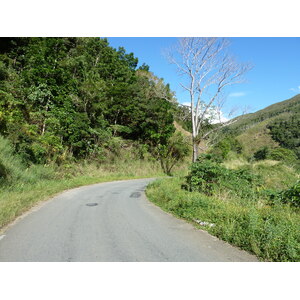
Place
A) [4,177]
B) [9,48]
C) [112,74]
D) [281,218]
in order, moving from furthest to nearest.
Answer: [112,74] → [9,48] → [4,177] → [281,218]

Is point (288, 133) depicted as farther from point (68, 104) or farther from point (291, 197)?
point (291, 197)

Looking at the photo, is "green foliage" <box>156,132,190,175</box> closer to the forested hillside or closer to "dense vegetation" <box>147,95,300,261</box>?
the forested hillside

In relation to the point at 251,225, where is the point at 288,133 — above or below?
above

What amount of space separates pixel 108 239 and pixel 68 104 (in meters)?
16.9

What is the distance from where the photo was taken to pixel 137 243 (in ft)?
14.0

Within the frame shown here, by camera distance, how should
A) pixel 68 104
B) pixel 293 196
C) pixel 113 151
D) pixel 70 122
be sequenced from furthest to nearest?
pixel 113 151
pixel 68 104
pixel 70 122
pixel 293 196

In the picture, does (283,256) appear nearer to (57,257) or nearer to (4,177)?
(57,257)

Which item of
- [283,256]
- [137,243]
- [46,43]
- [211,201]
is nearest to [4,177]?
[137,243]

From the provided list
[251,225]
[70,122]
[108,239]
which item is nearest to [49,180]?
[70,122]

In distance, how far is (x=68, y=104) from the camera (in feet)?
61.1

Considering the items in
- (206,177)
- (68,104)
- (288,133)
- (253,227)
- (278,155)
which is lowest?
(253,227)

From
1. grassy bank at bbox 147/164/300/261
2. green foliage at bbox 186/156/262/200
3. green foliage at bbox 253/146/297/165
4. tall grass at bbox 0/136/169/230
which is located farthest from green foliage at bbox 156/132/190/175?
grassy bank at bbox 147/164/300/261

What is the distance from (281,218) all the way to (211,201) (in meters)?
2.17

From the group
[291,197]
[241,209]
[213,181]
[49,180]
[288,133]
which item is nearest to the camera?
[241,209]
